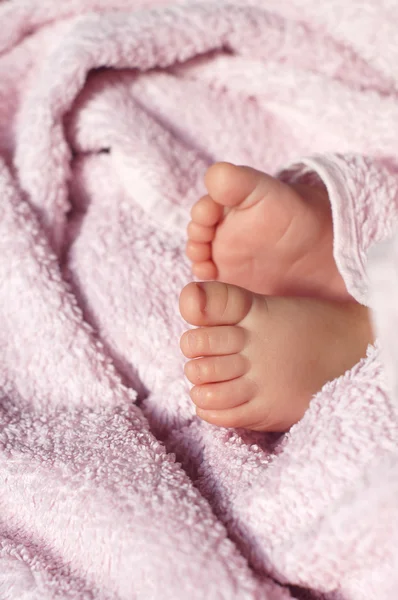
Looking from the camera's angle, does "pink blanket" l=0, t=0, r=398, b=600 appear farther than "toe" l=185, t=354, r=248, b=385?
No

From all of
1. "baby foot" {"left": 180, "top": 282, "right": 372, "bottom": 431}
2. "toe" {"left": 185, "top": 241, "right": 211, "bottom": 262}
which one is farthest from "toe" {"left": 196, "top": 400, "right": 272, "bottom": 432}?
"toe" {"left": 185, "top": 241, "right": 211, "bottom": 262}

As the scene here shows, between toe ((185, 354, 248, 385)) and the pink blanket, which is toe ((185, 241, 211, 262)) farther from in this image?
toe ((185, 354, 248, 385))

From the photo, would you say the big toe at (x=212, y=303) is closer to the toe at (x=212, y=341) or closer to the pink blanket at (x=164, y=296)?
the toe at (x=212, y=341)

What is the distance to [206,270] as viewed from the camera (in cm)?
71

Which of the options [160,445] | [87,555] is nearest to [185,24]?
[160,445]

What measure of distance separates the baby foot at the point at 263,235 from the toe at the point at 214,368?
0.17 metres

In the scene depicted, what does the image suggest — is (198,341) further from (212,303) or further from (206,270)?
(206,270)

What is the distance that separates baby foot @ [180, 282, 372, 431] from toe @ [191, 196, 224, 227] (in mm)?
131

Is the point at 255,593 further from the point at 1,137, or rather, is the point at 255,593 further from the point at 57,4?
the point at 57,4

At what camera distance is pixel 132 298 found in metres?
0.73

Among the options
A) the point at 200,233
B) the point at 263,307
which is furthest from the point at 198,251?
the point at 263,307

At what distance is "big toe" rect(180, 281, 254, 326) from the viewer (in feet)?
1.81

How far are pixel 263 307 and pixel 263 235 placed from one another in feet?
0.42

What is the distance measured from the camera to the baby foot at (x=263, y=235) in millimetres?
661
